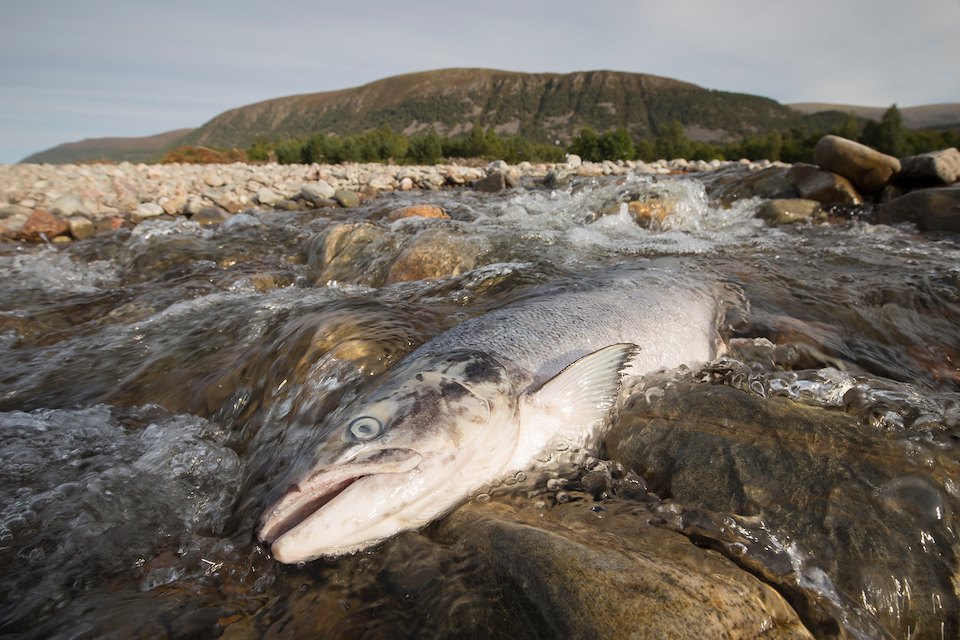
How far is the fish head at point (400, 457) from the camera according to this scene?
5.58 ft

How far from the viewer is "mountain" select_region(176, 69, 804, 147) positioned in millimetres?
128250

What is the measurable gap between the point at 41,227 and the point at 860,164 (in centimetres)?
1692

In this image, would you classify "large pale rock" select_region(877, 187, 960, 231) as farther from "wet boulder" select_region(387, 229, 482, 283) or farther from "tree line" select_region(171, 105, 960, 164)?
"tree line" select_region(171, 105, 960, 164)

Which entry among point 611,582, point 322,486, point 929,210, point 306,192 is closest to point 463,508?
point 322,486

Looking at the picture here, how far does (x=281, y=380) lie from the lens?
301cm

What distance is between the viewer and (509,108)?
154875 mm

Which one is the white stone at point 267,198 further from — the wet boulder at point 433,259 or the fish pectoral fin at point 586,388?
the fish pectoral fin at point 586,388

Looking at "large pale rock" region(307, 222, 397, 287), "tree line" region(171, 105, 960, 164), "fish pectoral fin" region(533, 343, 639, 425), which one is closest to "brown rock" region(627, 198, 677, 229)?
"large pale rock" region(307, 222, 397, 287)

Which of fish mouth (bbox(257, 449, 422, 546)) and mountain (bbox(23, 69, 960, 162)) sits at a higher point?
mountain (bbox(23, 69, 960, 162))

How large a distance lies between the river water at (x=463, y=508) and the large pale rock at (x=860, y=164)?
552 centimetres

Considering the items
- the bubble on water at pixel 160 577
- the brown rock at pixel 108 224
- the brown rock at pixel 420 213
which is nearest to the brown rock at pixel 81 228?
the brown rock at pixel 108 224

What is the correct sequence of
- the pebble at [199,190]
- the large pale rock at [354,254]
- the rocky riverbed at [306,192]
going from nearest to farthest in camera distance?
the large pale rock at [354,254] → the rocky riverbed at [306,192] → the pebble at [199,190]

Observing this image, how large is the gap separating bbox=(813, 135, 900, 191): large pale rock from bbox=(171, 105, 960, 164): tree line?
21992mm

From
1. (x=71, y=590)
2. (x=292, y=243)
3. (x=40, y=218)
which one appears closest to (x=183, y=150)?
(x=40, y=218)
